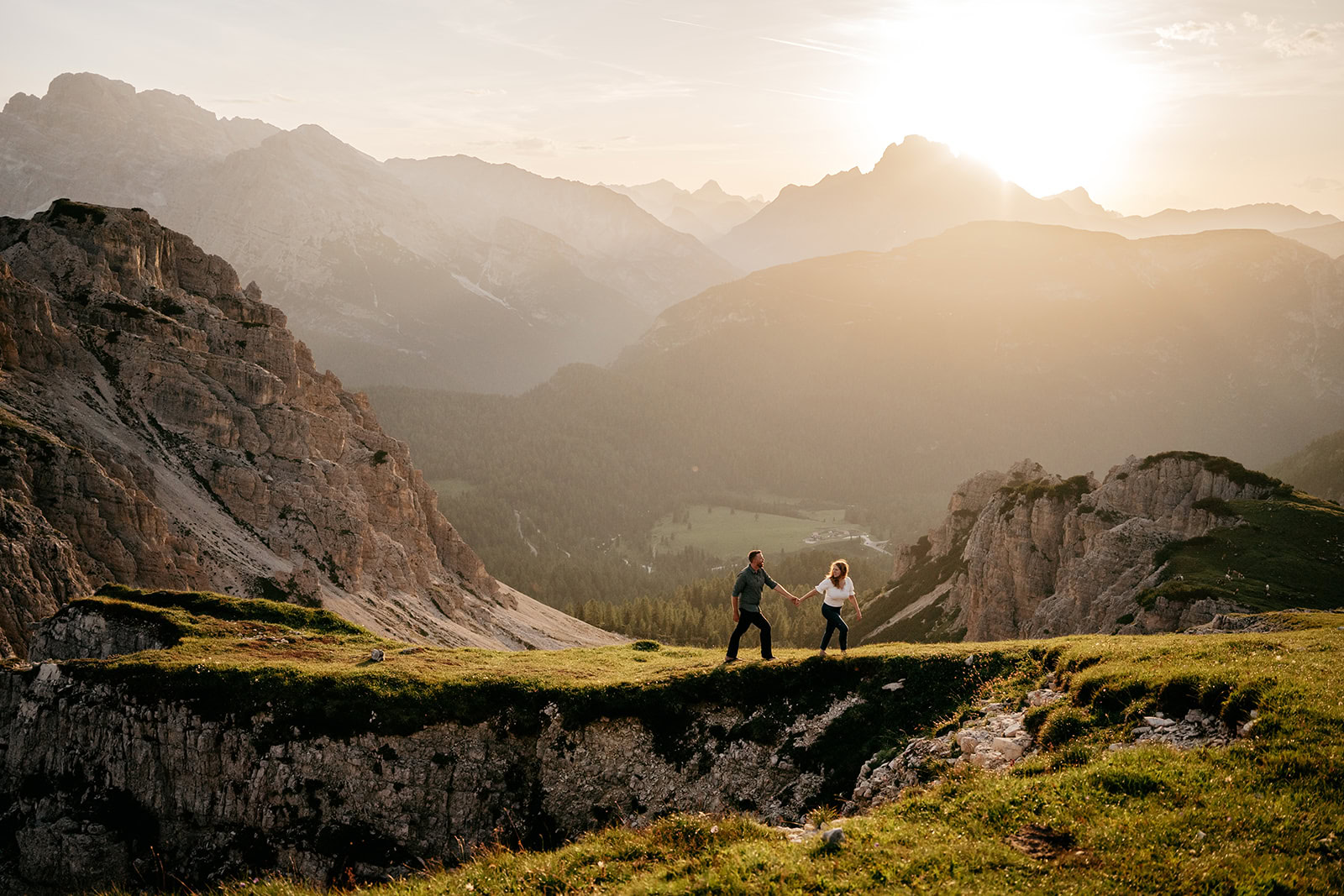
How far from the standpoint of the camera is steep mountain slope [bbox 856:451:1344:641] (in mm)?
56750

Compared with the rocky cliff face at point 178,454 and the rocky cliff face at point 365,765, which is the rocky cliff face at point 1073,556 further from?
the rocky cliff face at point 178,454

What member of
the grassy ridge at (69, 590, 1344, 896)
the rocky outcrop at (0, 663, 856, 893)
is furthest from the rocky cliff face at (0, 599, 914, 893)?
the grassy ridge at (69, 590, 1344, 896)

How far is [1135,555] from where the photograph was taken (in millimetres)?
72188

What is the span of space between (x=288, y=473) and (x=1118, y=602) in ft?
316

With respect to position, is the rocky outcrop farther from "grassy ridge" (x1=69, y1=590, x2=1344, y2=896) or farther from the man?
"grassy ridge" (x1=69, y1=590, x2=1344, y2=896)

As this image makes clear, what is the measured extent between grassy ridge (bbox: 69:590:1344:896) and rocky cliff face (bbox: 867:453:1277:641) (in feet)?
131

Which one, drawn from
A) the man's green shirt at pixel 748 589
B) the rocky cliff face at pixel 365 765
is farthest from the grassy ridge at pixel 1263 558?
the man's green shirt at pixel 748 589

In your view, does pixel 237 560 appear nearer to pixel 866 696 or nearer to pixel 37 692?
pixel 37 692

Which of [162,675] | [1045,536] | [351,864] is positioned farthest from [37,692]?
[1045,536]

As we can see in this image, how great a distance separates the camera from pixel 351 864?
28.6 m

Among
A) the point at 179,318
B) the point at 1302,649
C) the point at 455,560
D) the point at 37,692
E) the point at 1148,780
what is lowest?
the point at 455,560

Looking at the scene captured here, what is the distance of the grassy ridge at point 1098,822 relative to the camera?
1359 centimetres

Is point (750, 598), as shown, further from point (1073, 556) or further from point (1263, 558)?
point (1073, 556)

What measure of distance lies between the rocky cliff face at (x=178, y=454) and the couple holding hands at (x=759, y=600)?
52.0 metres
